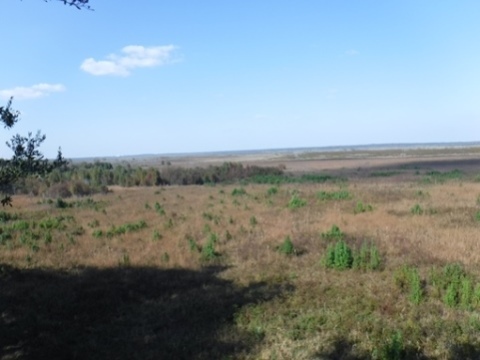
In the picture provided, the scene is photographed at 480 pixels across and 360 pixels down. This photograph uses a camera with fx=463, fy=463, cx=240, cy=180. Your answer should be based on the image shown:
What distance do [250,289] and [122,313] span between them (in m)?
3.26

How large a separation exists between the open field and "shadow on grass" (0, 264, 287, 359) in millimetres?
37

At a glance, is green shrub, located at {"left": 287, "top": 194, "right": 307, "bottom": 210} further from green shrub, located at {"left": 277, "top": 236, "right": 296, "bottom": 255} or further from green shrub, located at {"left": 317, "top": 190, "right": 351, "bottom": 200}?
green shrub, located at {"left": 277, "top": 236, "right": 296, "bottom": 255}

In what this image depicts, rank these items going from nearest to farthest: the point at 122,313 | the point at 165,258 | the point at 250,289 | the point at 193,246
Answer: the point at 122,313
the point at 250,289
the point at 165,258
the point at 193,246

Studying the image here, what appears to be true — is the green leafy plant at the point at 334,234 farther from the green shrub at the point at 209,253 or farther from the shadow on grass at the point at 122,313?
the shadow on grass at the point at 122,313

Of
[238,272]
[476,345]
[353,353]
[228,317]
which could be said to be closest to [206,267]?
[238,272]

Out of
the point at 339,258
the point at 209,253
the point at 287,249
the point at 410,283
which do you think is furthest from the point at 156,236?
the point at 410,283

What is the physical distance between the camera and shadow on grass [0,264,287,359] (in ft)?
29.6

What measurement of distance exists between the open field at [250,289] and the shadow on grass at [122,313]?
1.5 inches

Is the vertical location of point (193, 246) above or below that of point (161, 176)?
below

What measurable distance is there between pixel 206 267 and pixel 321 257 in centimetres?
360

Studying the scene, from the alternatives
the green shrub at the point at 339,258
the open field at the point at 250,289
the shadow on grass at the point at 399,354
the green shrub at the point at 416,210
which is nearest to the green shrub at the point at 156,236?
the open field at the point at 250,289

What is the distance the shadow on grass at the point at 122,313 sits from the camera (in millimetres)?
9016

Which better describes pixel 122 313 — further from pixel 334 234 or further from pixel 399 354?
pixel 334 234

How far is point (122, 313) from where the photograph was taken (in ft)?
36.4
